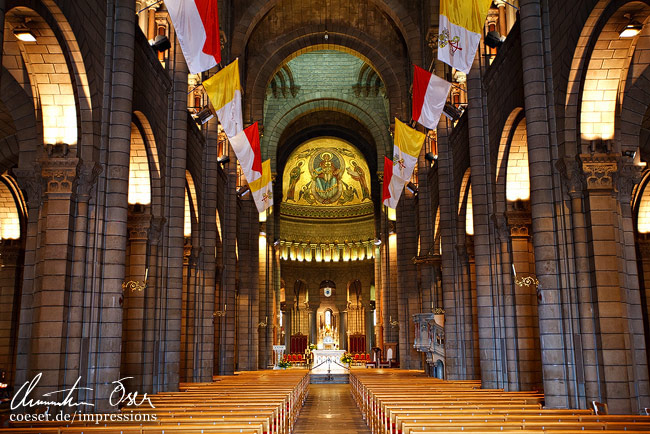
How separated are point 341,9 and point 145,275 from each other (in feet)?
93.3

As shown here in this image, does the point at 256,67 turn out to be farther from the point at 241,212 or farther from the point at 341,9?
the point at 241,212

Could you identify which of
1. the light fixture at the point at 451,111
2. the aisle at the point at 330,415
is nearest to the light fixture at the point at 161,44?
the light fixture at the point at 451,111

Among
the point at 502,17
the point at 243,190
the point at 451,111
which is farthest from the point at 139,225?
the point at 243,190

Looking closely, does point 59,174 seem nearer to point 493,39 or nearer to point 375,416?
point 375,416

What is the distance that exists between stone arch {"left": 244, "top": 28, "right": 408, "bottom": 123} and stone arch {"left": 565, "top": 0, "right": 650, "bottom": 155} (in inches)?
994

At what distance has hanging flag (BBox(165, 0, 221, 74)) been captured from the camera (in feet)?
46.9

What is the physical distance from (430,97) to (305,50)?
2453cm

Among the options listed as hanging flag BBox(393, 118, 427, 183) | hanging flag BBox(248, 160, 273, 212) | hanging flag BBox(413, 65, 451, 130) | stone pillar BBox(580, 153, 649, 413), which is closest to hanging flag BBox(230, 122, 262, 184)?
hanging flag BBox(248, 160, 273, 212)

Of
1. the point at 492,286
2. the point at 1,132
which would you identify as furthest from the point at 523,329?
the point at 1,132

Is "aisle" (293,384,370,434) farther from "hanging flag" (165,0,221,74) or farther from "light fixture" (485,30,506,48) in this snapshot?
"light fixture" (485,30,506,48)

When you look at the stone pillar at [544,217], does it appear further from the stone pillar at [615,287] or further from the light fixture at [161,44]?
the light fixture at [161,44]

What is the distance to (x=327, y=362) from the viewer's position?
3906 centimetres

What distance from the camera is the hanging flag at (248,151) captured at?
20797 mm

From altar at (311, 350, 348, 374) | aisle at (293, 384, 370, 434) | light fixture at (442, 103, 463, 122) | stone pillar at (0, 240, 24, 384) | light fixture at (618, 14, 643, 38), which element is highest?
light fixture at (442, 103, 463, 122)
